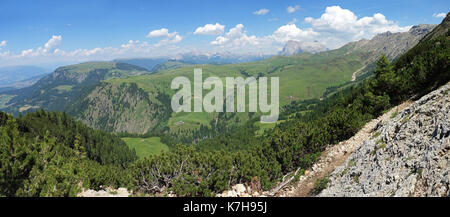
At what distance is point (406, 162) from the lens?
14.9 m

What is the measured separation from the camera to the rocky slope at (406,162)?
1221 centimetres

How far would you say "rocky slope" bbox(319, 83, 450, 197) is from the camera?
1221cm

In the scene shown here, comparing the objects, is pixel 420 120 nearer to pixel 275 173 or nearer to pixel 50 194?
pixel 275 173

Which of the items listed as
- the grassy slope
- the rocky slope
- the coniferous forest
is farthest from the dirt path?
the grassy slope

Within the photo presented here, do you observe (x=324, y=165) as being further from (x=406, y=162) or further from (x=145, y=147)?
(x=145, y=147)

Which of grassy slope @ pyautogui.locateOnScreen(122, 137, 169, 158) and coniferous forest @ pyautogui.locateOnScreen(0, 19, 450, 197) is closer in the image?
coniferous forest @ pyautogui.locateOnScreen(0, 19, 450, 197)

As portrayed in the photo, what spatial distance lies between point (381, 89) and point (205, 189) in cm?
3709

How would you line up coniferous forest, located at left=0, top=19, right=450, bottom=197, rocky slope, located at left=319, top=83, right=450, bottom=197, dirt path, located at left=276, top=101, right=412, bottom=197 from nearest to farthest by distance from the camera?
1. rocky slope, located at left=319, top=83, right=450, bottom=197
2. coniferous forest, located at left=0, top=19, right=450, bottom=197
3. dirt path, located at left=276, top=101, right=412, bottom=197

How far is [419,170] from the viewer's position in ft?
42.9

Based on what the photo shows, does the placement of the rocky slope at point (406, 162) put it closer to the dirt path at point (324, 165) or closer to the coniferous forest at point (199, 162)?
the dirt path at point (324, 165)

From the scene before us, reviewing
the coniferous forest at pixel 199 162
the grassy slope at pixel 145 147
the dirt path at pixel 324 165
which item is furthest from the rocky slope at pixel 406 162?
the grassy slope at pixel 145 147

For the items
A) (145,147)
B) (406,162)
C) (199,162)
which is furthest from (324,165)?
(145,147)

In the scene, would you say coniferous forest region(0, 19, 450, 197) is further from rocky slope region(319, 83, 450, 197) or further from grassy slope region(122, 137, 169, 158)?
grassy slope region(122, 137, 169, 158)
